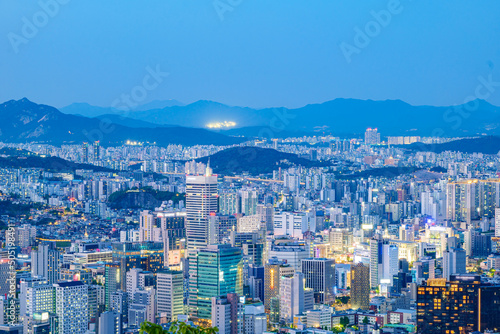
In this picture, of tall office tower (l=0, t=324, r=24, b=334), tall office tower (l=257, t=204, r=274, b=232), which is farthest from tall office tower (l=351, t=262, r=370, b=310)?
tall office tower (l=257, t=204, r=274, b=232)

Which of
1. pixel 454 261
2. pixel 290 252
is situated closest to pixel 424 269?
pixel 454 261

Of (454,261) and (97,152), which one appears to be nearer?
(454,261)

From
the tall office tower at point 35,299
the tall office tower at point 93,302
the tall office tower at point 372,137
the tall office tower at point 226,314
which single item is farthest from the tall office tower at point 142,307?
the tall office tower at point 372,137

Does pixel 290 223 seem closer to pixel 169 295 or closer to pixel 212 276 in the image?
pixel 212 276

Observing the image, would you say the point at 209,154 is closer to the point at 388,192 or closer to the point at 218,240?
the point at 388,192

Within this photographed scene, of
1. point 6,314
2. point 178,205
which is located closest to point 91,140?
point 178,205

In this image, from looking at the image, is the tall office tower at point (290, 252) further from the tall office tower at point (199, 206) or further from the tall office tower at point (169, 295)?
the tall office tower at point (169, 295)

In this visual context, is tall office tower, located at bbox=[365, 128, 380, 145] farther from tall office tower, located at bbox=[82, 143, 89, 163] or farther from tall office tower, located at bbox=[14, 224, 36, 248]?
tall office tower, located at bbox=[14, 224, 36, 248]
